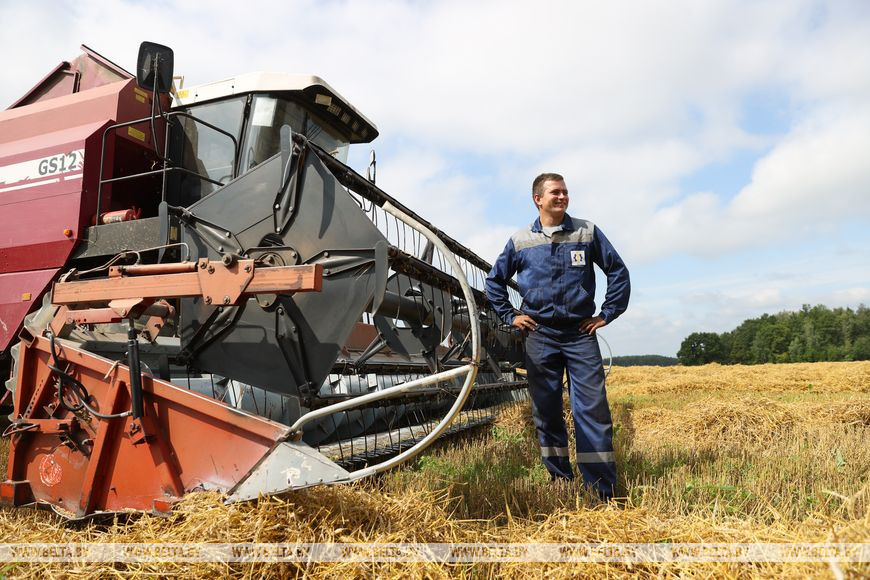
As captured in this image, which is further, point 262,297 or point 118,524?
point 262,297

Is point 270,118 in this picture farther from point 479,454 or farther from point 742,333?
point 742,333

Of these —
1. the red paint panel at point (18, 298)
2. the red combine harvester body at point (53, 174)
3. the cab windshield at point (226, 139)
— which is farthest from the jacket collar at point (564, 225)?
the red paint panel at point (18, 298)

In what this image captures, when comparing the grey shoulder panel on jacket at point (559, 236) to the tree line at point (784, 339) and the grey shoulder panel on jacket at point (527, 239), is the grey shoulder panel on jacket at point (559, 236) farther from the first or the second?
the tree line at point (784, 339)

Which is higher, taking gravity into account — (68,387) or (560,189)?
(560,189)

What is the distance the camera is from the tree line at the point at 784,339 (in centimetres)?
5316

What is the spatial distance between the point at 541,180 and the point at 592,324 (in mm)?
870

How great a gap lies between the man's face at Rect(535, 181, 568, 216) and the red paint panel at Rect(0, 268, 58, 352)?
3194 millimetres

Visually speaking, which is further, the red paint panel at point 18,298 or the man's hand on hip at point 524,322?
the red paint panel at point 18,298

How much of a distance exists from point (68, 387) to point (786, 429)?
5244 mm

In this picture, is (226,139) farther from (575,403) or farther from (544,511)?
(544,511)

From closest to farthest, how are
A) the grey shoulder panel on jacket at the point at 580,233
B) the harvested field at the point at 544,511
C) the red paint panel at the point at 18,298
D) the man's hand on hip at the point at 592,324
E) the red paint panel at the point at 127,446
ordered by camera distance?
1. the harvested field at the point at 544,511
2. the red paint panel at the point at 127,446
3. the man's hand on hip at the point at 592,324
4. the grey shoulder panel on jacket at the point at 580,233
5. the red paint panel at the point at 18,298

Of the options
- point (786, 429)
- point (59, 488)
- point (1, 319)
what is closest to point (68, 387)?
point (59, 488)

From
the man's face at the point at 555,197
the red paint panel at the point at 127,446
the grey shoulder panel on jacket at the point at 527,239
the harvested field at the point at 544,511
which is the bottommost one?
the harvested field at the point at 544,511

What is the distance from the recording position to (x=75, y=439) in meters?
2.82
